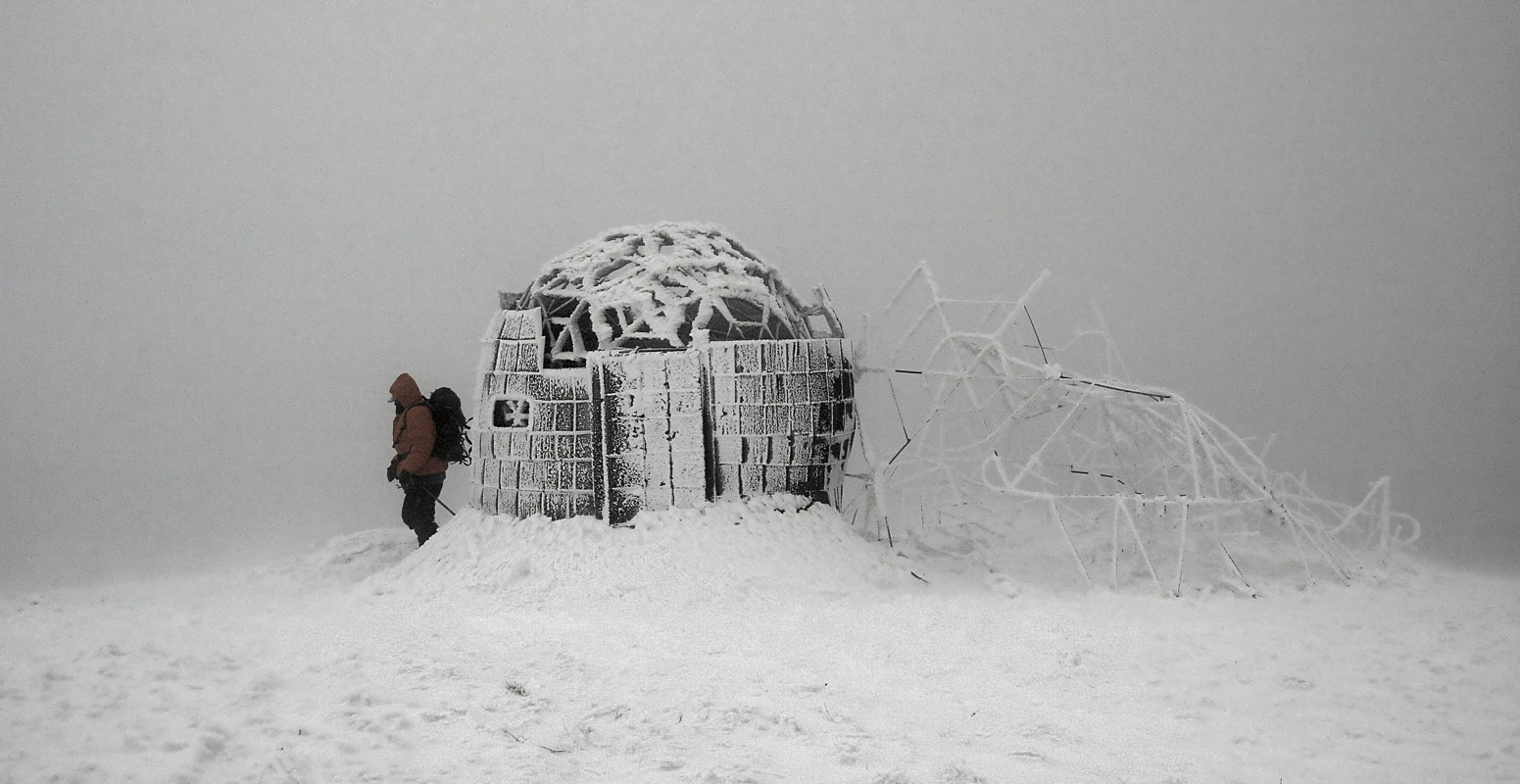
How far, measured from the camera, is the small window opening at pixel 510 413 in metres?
9.35

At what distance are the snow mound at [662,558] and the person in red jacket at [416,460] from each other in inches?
32.3

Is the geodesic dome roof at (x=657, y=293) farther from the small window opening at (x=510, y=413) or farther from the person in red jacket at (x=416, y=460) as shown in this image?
the person in red jacket at (x=416, y=460)

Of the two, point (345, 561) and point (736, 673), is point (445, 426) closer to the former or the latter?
point (345, 561)

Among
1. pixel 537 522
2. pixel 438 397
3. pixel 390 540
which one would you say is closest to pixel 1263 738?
pixel 537 522

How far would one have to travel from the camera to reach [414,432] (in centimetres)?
977

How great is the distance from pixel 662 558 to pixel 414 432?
319 cm

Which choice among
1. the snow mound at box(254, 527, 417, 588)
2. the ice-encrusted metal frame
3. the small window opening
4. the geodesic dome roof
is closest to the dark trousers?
the snow mound at box(254, 527, 417, 588)

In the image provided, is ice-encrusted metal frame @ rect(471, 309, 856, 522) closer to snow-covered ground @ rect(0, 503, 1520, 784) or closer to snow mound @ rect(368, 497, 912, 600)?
snow mound @ rect(368, 497, 912, 600)

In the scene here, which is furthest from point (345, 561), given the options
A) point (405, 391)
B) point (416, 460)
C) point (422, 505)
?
point (405, 391)

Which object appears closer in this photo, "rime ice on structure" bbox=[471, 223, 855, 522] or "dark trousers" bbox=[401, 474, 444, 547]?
"rime ice on structure" bbox=[471, 223, 855, 522]

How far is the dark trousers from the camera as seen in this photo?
10008mm

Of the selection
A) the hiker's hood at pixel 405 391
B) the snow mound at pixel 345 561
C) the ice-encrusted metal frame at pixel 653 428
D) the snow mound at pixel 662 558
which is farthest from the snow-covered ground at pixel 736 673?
the hiker's hood at pixel 405 391

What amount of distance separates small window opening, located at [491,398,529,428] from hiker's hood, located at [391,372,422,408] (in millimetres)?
962

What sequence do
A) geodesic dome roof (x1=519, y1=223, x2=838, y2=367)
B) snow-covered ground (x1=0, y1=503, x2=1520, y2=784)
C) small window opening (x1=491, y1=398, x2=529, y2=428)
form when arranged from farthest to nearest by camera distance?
small window opening (x1=491, y1=398, x2=529, y2=428)
geodesic dome roof (x1=519, y1=223, x2=838, y2=367)
snow-covered ground (x1=0, y1=503, x2=1520, y2=784)
